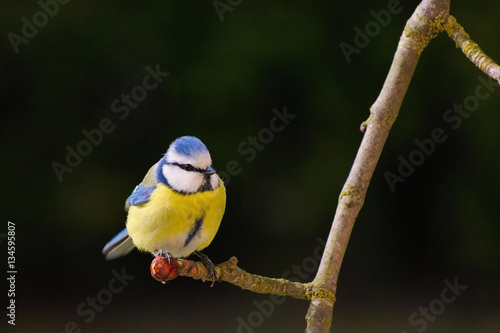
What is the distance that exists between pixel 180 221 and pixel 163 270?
1.06 ft

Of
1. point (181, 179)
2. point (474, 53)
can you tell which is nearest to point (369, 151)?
point (474, 53)

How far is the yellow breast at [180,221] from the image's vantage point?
1087 millimetres

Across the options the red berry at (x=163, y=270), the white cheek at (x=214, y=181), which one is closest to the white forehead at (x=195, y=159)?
the white cheek at (x=214, y=181)

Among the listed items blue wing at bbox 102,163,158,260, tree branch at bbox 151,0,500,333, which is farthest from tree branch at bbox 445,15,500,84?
blue wing at bbox 102,163,158,260

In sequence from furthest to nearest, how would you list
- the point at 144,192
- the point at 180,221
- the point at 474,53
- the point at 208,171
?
the point at 144,192 → the point at 180,221 → the point at 208,171 → the point at 474,53

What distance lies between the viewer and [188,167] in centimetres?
99

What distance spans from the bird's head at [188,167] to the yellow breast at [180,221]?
0.02m

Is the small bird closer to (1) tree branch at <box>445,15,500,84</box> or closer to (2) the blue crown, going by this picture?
(2) the blue crown

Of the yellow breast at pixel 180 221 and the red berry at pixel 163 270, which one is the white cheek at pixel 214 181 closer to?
the yellow breast at pixel 180 221

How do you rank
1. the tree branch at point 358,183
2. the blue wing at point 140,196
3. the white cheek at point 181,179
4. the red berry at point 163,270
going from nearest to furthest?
the red berry at point 163,270 → the tree branch at point 358,183 → the white cheek at point 181,179 → the blue wing at point 140,196

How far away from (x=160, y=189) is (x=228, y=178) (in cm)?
89

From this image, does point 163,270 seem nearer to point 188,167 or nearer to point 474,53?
point 188,167

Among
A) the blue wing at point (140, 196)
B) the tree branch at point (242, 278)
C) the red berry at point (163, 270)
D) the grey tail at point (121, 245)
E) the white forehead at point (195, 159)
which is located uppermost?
the white forehead at point (195, 159)

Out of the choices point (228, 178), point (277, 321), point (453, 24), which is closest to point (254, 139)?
point (228, 178)
